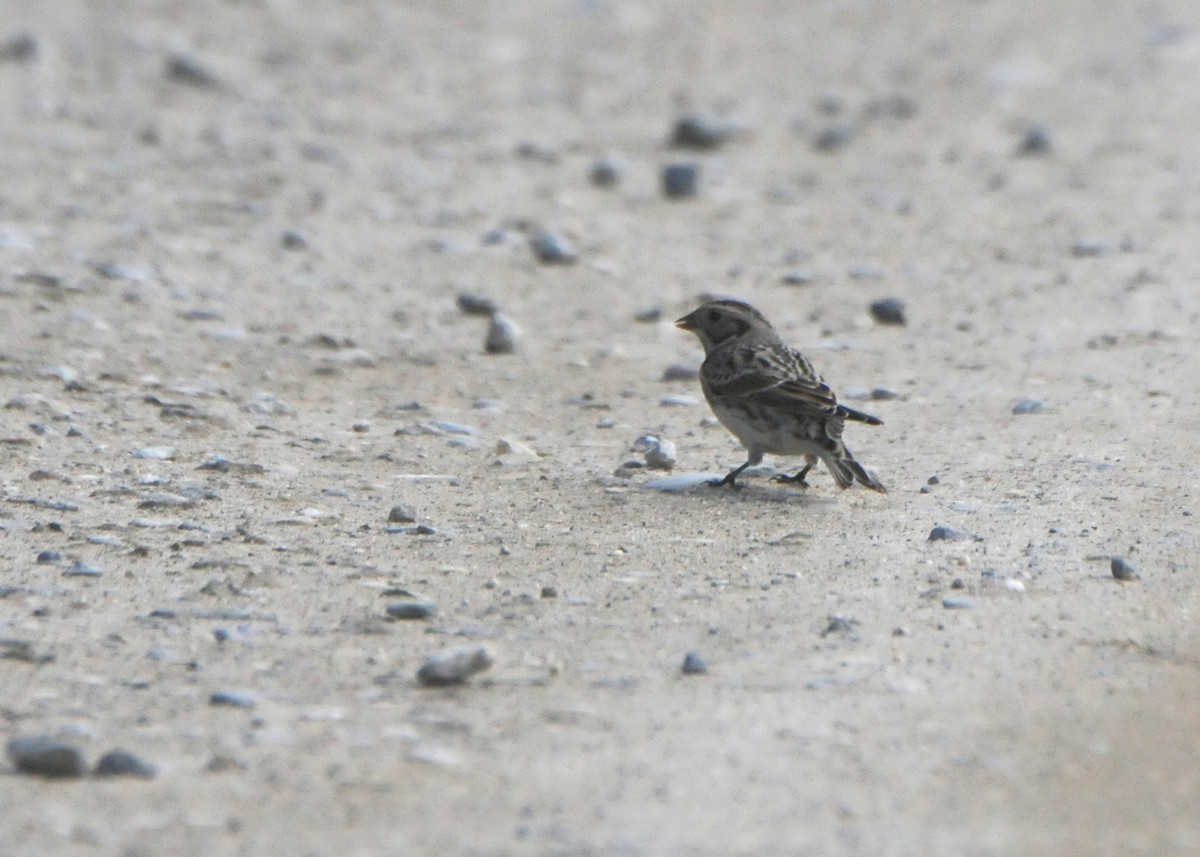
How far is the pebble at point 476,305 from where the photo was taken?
11.0 meters

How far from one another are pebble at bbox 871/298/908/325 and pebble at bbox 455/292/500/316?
2024 millimetres

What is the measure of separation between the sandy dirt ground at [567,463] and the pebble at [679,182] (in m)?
0.12

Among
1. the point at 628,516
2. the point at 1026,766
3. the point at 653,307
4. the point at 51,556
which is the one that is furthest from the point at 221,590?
the point at 653,307

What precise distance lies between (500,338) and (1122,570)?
176 inches

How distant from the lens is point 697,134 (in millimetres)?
16062

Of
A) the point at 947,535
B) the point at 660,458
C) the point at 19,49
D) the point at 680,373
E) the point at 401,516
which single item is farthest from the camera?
the point at 19,49

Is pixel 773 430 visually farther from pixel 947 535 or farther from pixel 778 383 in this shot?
pixel 947 535

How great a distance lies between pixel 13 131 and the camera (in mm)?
14375

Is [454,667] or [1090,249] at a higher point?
[1090,249]

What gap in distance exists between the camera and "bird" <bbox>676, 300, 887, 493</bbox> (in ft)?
25.2

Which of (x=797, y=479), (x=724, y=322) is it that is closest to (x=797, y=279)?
(x=724, y=322)

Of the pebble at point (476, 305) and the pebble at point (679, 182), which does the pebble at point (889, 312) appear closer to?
the pebble at point (476, 305)

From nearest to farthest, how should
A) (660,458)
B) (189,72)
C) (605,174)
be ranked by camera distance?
(660,458) → (605,174) → (189,72)

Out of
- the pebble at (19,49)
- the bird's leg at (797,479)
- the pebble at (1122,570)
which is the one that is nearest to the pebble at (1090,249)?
the bird's leg at (797,479)
